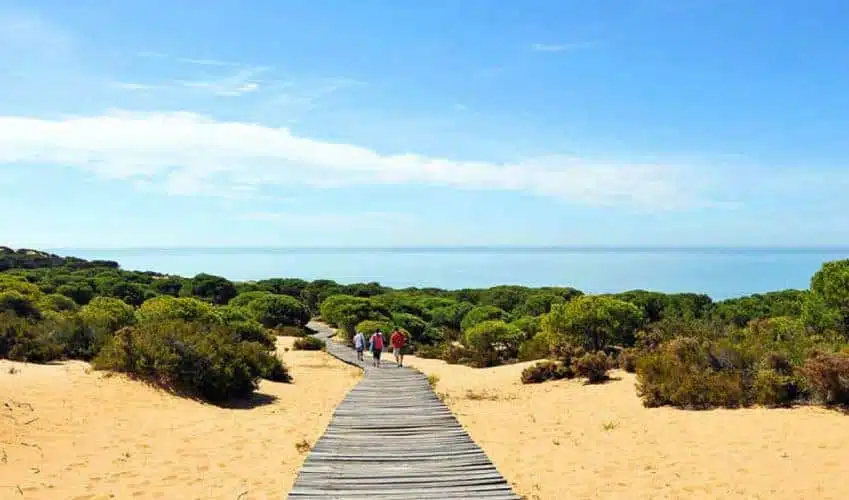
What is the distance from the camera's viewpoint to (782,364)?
1374 centimetres

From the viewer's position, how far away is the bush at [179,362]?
601 inches

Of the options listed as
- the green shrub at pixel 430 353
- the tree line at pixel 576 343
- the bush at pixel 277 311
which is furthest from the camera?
the bush at pixel 277 311

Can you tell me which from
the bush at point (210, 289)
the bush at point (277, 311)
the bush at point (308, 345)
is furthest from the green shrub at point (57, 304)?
the bush at point (210, 289)

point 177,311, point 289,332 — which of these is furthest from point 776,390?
point 289,332

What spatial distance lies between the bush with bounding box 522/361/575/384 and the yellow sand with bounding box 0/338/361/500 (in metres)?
6.36

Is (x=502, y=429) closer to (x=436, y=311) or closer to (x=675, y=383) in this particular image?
(x=675, y=383)

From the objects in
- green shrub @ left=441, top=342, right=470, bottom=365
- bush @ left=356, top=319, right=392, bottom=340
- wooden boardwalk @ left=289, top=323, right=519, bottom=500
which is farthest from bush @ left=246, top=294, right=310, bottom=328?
wooden boardwalk @ left=289, top=323, right=519, bottom=500

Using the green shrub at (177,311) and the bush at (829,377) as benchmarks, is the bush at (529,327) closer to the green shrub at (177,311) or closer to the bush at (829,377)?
the green shrub at (177,311)

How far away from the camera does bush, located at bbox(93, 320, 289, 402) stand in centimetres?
1527

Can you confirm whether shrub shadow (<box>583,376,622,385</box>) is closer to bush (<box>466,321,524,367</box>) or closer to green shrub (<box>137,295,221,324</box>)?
bush (<box>466,321,524,367</box>)

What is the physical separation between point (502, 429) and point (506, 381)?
25.3 feet

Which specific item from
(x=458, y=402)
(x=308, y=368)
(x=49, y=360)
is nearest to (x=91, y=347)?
(x=49, y=360)

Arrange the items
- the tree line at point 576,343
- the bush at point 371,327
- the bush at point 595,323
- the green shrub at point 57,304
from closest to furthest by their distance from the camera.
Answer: the tree line at point 576,343 < the bush at point 595,323 < the green shrub at point 57,304 < the bush at point 371,327

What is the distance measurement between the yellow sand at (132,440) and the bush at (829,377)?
32.1 feet
